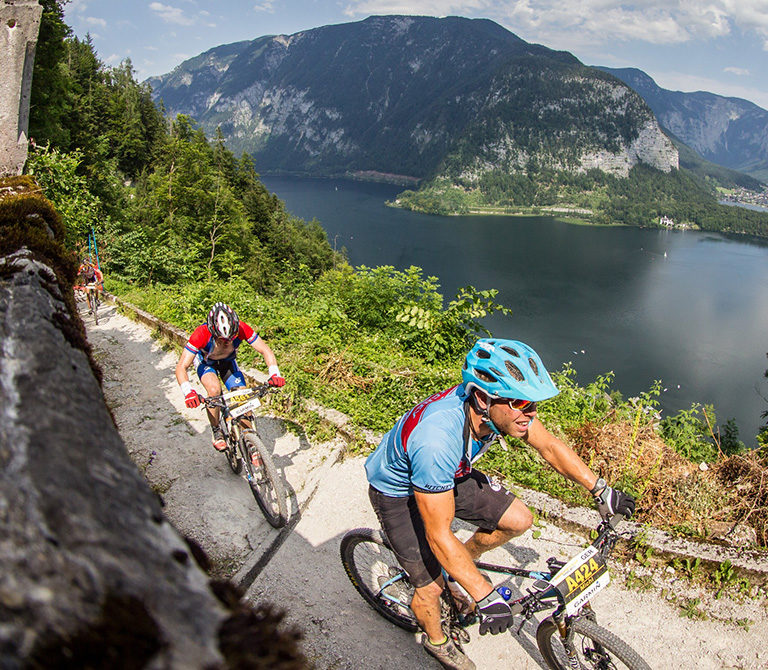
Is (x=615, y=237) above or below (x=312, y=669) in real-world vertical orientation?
above

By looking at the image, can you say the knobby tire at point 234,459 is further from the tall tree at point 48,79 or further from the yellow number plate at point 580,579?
the tall tree at point 48,79

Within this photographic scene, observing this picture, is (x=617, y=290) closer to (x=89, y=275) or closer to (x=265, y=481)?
(x=89, y=275)

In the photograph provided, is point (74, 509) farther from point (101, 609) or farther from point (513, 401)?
point (513, 401)

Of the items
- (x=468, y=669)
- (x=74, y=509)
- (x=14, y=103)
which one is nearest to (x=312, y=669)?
(x=468, y=669)

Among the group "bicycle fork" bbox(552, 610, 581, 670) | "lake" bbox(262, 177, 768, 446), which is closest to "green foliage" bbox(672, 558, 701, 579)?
"bicycle fork" bbox(552, 610, 581, 670)

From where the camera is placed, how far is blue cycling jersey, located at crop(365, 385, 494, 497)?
2633 mm

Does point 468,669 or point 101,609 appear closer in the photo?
point 101,609

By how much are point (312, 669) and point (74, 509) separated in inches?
123

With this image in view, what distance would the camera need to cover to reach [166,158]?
47969 mm

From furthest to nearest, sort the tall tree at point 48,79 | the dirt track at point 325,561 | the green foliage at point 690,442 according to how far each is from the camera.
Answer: the tall tree at point 48,79, the green foliage at point 690,442, the dirt track at point 325,561

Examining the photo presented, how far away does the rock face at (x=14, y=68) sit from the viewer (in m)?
11.7

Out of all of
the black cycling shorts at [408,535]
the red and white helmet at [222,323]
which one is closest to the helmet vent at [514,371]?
the black cycling shorts at [408,535]

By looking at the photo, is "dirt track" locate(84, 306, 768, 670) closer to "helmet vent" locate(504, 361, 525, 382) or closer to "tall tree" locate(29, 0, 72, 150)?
"helmet vent" locate(504, 361, 525, 382)

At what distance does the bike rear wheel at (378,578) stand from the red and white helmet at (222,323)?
247 cm
